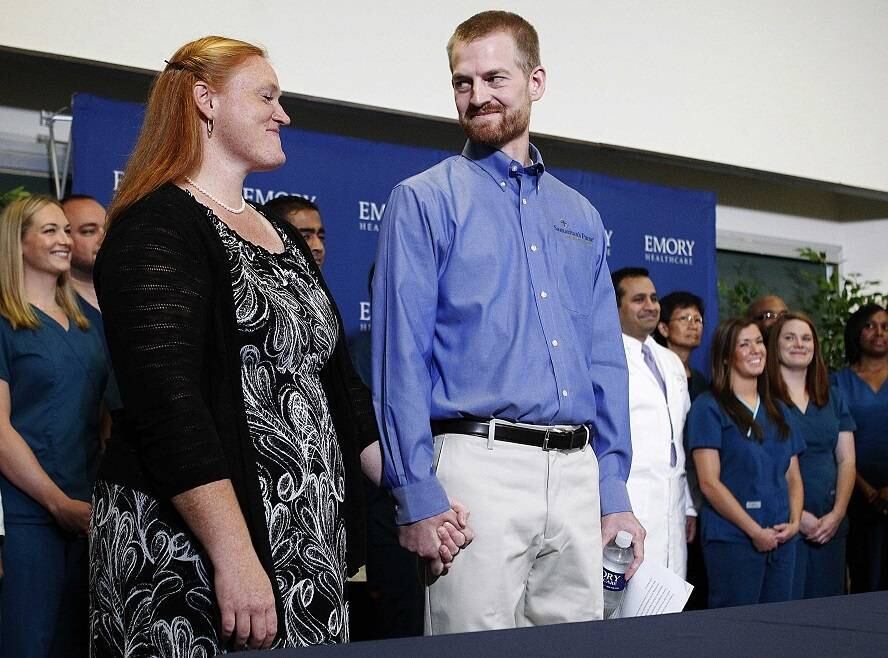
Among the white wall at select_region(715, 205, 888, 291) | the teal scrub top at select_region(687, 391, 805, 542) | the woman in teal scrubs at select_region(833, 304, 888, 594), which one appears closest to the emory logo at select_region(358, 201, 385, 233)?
the teal scrub top at select_region(687, 391, 805, 542)

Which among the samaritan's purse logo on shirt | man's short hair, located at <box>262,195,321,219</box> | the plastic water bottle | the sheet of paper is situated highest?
man's short hair, located at <box>262,195,321,219</box>

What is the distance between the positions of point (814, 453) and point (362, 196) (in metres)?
2.02

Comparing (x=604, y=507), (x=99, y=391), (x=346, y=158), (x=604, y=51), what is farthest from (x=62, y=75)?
(x=604, y=507)

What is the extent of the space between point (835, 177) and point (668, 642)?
5209 mm

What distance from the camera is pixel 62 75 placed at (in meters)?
4.02

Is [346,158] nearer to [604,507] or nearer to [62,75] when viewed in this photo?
[62,75]

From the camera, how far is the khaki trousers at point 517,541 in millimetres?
1923

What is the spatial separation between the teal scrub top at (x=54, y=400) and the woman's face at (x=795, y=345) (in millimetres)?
2682

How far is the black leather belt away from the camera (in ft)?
6.49

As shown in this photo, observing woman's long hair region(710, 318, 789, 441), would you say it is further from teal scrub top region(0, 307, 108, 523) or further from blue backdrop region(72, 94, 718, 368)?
teal scrub top region(0, 307, 108, 523)

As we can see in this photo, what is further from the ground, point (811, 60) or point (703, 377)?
point (811, 60)

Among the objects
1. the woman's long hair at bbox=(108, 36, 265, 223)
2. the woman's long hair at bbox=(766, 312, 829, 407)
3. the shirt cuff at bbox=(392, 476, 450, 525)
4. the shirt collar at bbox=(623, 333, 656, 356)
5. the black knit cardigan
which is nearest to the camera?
the black knit cardigan

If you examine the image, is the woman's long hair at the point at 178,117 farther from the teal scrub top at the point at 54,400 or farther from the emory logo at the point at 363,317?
the emory logo at the point at 363,317

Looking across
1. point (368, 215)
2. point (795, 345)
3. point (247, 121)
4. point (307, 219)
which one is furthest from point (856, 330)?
point (247, 121)
